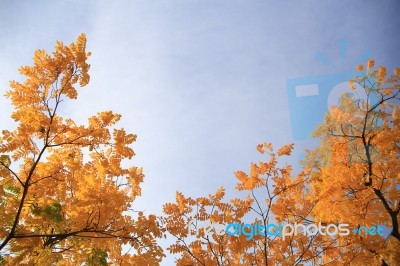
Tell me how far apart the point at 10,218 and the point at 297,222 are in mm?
5269

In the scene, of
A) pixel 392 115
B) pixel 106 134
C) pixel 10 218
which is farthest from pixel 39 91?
pixel 392 115

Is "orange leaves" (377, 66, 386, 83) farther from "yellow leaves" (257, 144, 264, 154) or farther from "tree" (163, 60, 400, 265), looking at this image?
"yellow leaves" (257, 144, 264, 154)

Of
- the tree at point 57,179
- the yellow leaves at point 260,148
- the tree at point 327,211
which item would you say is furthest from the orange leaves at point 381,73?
the tree at point 57,179

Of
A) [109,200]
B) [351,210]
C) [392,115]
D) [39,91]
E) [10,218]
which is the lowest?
[10,218]

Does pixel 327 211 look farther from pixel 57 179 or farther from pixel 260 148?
pixel 57 179

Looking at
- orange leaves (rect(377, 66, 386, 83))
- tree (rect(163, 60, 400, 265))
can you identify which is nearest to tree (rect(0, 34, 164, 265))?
tree (rect(163, 60, 400, 265))

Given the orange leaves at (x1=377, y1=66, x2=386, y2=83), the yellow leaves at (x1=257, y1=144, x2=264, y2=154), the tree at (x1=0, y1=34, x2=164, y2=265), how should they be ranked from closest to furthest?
the tree at (x1=0, y1=34, x2=164, y2=265)
the yellow leaves at (x1=257, y1=144, x2=264, y2=154)
the orange leaves at (x1=377, y1=66, x2=386, y2=83)

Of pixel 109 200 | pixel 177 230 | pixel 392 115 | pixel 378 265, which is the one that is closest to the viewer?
pixel 109 200

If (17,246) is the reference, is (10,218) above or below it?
above

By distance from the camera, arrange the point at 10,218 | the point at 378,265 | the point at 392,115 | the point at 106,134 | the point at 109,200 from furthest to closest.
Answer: the point at 392,115
the point at 378,265
the point at 106,134
the point at 109,200
the point at 10,218

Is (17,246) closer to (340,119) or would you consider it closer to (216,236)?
(216,236)

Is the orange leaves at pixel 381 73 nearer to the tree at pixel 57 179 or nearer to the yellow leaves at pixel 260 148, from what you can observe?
the yellow leaves at pixel 260 148

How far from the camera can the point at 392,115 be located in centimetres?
748

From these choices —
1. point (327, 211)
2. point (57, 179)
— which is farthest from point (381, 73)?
point (57, 179)
